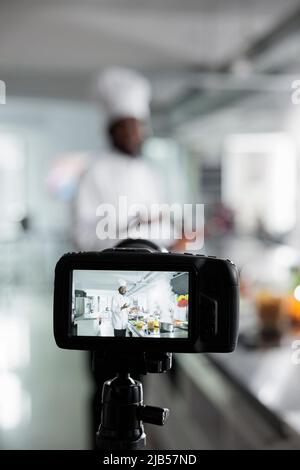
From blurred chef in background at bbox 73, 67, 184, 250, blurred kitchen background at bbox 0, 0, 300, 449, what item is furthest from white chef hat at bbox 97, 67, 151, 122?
blurred kitchen background at bbox 0, 0, 300, 449

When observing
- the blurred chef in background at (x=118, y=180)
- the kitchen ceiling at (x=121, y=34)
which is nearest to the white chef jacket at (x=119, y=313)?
the blurred chef in background at (x=118, y=180)

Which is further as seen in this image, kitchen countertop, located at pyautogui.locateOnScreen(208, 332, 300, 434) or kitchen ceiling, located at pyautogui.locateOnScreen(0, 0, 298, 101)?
kitchen ceiling, located at pyautogui.locateOnScreen(0, 0, 298, 101)

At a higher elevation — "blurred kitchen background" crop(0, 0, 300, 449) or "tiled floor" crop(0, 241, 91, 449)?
"blurred kitchen background" crop(0, 0, 300, 449)

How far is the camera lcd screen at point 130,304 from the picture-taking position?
0.40m

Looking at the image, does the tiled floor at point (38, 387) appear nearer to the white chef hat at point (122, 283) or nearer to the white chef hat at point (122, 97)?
the white chef hat at point (122, 97)

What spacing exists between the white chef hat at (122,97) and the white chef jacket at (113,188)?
0.05 m

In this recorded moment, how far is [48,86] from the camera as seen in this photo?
12.5ft

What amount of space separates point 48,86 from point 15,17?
1108mm

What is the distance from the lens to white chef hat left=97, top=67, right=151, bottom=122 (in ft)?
2.39

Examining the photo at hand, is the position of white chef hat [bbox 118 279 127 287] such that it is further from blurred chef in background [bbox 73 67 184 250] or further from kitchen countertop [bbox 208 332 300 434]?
kitchen countertop [bbox 208 332 300 434]

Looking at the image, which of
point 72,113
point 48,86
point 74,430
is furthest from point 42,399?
point 72,113

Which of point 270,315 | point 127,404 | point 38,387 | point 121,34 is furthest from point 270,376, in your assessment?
point 121,34

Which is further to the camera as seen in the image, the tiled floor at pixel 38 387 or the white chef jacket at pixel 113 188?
the tiled floor at pixel 38 387
